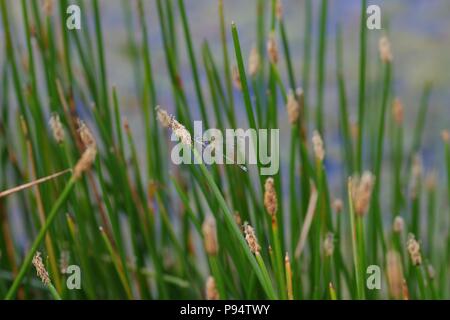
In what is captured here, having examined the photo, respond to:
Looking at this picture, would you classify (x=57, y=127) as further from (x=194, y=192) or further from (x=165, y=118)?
(x=194, y=192)

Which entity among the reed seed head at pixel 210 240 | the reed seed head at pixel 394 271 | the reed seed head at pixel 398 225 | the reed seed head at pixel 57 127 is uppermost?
the reed seed head at pixel 57 127

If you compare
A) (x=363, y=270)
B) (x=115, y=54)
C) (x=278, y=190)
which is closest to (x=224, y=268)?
(x=278, y=190)

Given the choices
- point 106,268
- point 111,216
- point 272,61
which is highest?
point 272,61

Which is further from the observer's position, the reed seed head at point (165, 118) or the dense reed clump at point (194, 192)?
the dense reed clump at point (194, 192)

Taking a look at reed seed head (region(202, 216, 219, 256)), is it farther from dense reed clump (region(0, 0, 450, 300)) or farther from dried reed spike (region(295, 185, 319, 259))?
dried reed spike (region(295, 185, 319, 259))

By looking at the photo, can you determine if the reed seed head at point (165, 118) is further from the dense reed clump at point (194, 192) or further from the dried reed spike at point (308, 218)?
the dried reed spike at point (308, 218)

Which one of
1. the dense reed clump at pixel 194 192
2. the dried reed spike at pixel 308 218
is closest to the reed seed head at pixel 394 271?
the dense reed clump at pixel 194 192

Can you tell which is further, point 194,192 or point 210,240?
point 194,192

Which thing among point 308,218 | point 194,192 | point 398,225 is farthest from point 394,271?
point 194,192

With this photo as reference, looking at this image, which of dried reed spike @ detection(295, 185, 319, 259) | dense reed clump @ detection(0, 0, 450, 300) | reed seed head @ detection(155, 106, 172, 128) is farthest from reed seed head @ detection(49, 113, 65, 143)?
dried reed spike @ detection(295, 185, 319, 259)
